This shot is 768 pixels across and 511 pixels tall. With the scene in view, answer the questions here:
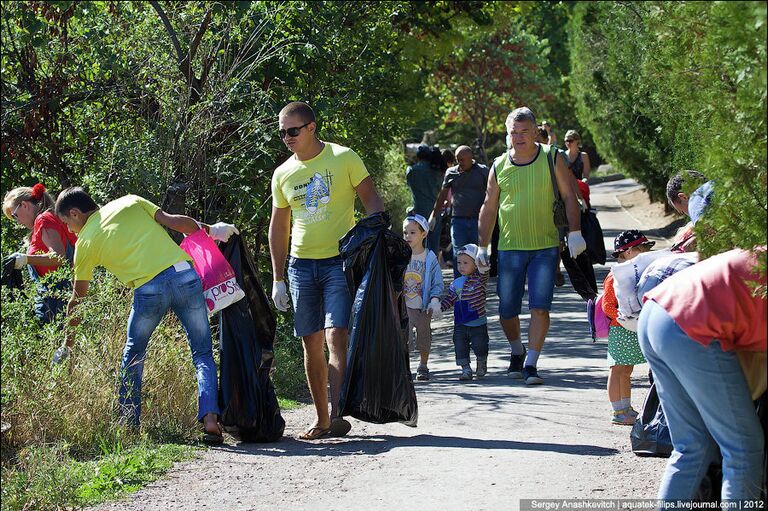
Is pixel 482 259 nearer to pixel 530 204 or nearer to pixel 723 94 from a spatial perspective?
pixel 530 204

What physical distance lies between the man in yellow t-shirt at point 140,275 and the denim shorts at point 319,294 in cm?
60

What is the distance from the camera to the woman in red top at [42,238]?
9.11 meters

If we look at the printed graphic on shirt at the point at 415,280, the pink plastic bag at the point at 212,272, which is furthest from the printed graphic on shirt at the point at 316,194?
the printed graphic on shirt at the point at 415,280

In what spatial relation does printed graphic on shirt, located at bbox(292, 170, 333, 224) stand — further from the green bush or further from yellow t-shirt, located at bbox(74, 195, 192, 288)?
the green bush

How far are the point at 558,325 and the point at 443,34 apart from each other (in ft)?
22.8

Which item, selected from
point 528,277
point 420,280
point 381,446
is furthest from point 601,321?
point 420,280

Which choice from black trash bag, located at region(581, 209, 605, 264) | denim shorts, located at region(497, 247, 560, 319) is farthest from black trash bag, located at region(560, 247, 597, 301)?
denim shorts, located at region(497, 247, 560, 319)

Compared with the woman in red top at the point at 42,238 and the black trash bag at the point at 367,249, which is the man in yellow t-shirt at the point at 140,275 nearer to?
the black trash bag at the point at 367,249

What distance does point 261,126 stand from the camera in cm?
1023

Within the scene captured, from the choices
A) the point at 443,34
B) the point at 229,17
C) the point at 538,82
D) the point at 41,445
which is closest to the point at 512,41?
the point at 538,82

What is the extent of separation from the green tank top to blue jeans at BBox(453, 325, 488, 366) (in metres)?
0.99

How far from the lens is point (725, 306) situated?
4254 mm

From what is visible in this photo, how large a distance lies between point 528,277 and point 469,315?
2.82 feet

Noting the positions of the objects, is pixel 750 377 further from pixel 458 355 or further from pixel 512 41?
pixel 512 41
